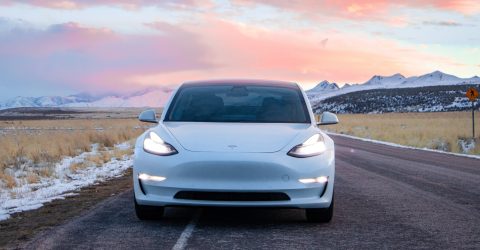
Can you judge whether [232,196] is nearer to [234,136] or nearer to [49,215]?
[234,136]

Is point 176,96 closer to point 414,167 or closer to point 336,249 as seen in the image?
point 336,249

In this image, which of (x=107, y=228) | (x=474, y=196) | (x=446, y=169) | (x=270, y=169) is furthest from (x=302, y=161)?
(x=446, y=169)

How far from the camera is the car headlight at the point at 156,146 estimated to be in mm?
6025

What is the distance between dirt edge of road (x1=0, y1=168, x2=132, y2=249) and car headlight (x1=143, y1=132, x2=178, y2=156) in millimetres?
1345

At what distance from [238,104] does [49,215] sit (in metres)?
2.64

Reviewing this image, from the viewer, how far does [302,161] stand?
600 cm

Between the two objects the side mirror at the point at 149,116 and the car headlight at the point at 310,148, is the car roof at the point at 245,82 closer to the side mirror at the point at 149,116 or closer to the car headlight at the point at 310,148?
the side mirror at the point at 149,116

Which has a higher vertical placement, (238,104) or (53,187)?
(238,104)

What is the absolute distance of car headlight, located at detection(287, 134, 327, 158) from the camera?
19.8 ft

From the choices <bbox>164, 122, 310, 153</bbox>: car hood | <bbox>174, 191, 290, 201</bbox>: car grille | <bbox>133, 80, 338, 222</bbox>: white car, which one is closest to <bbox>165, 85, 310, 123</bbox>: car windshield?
<bbox>133, 80, 338, 222</bbox>: white car

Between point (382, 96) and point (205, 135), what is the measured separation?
168 m

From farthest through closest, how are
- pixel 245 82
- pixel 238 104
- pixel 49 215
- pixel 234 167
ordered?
pixel 245 82, pixel 238 104, pixel 49 215, pixel 234 167

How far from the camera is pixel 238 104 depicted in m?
7.28

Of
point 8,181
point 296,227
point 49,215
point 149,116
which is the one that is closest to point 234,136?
point 296,227
